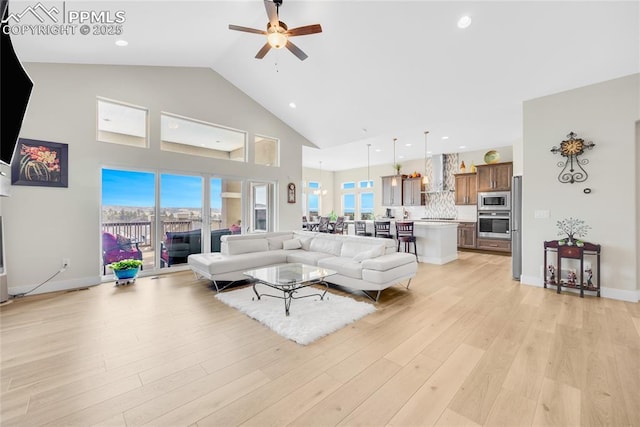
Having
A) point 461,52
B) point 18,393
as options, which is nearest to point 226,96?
point 461,52

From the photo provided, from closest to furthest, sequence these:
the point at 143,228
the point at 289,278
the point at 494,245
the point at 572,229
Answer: the point at 289,278, the point at 572,229, the point at 143,228, the point at 494,245

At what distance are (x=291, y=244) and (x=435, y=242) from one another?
3.29 meters

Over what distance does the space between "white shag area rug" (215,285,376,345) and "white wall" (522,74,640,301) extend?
337 cm

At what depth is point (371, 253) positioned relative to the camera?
390 cm

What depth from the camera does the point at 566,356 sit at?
2.26 m

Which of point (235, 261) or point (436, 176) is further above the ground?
point (436, 176)

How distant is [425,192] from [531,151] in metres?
4.80

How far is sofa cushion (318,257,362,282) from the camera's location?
374 centimetres

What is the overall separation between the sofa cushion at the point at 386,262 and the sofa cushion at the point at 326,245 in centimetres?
100

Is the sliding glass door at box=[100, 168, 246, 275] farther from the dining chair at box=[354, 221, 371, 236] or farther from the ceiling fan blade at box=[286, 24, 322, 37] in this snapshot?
the ceiling fan blade at box=[286, 24, 322, 37]

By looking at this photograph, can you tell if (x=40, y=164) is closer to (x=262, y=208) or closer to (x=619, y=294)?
(x=262, y=208)

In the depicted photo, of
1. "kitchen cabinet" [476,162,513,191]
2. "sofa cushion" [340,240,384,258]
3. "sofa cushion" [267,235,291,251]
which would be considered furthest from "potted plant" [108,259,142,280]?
"kitchen cabinet" [476,162,513,191]

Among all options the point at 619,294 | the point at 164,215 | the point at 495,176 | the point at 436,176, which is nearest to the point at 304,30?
the point at 164,215

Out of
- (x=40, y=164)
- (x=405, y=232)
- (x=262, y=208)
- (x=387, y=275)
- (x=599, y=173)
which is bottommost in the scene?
(x=387, y=275)
